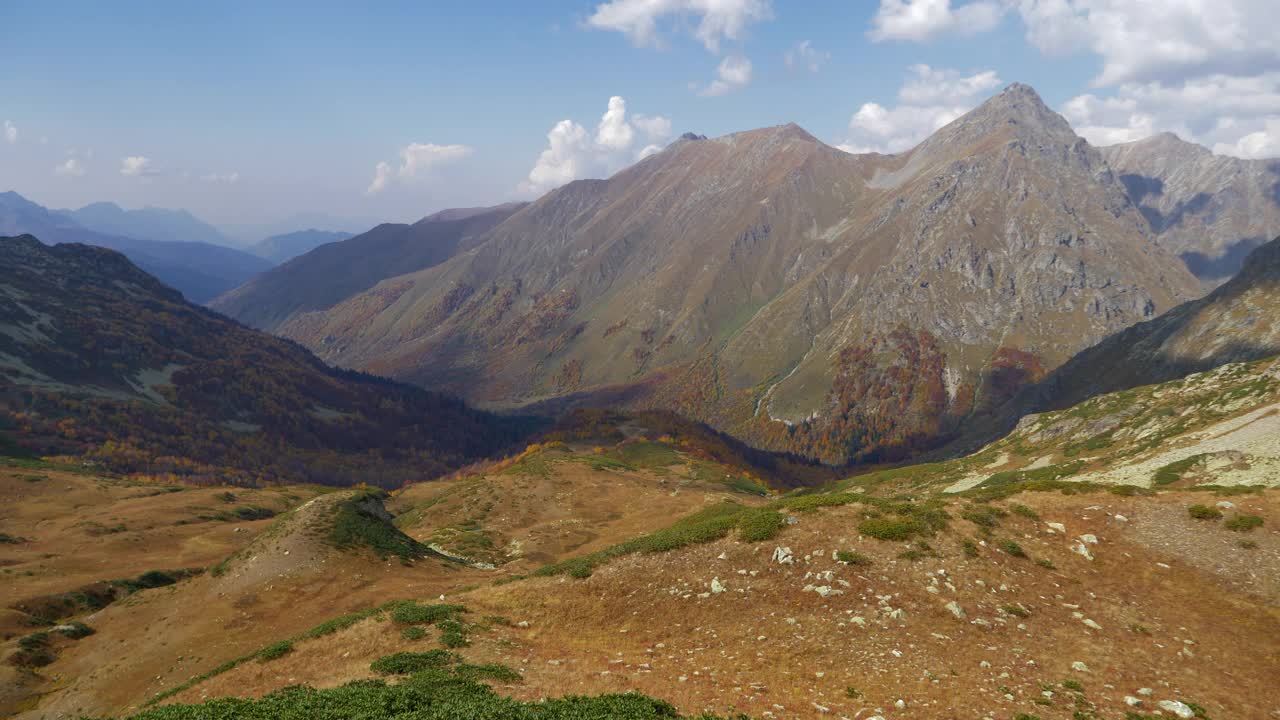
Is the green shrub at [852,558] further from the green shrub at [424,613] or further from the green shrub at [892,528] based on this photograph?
the green shrub at [424,613]

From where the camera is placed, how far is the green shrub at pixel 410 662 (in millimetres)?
24172

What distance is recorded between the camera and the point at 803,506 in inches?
1410

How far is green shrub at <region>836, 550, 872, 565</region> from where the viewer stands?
96.9 ft

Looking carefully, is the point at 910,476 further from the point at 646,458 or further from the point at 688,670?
the point at 688,670

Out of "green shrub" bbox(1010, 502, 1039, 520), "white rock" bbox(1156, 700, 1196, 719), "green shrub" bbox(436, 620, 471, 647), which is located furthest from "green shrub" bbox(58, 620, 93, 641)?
"green shrub" bbox(1010, 502, 1039, 520)

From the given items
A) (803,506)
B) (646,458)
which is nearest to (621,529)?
(803,506)

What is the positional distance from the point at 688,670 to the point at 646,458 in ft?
463

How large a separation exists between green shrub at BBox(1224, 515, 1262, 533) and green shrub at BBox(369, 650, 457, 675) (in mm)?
39677

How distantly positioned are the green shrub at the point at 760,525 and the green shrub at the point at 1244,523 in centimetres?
2297

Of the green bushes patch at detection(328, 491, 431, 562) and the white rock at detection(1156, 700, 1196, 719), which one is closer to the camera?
the white rock at detection(1156, 700, 1196, 719)

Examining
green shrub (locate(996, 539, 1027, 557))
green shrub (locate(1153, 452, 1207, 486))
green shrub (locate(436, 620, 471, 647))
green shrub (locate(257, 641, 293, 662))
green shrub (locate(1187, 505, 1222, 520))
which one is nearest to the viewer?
green shrub (locate(436, 620, 471, 647))

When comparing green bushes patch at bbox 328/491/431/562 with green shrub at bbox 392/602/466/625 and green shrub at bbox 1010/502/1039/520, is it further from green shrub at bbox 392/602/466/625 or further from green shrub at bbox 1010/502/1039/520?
green shrub at bbox 1010/502/1039/520

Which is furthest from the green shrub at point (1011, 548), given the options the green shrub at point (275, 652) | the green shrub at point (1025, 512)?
the green shrub at point (275, 652)

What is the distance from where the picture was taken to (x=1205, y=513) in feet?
105
